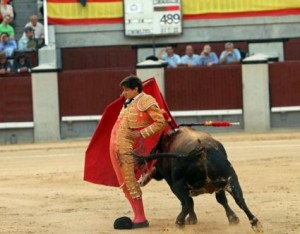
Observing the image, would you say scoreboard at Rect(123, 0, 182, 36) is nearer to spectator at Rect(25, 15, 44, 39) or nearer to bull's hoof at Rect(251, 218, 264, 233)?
spectator at Rect(25, 15, 44, 39)

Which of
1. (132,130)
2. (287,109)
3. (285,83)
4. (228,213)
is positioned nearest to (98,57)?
(285,83)

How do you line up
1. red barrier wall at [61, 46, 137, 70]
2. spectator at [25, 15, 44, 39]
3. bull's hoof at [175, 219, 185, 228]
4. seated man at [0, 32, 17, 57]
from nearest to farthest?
1. bull's hoof at [175, 219, 185, 228]
2. seated man at [0, 32, 17, 57]
3. spectator at [25, 15, 44, 39]
4. red barrier wall at [61, 46, 137, 70]

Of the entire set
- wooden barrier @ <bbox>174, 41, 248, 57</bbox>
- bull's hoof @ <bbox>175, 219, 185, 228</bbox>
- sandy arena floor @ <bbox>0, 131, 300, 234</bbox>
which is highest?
wooden barrier @ <bbox>174, 41, 248, 57</bbox>

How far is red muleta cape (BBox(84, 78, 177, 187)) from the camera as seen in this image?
9.68 metres

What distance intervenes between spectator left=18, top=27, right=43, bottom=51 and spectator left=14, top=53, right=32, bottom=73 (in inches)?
23.6

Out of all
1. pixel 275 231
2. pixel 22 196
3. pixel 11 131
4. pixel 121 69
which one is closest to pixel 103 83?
pixel 121 69

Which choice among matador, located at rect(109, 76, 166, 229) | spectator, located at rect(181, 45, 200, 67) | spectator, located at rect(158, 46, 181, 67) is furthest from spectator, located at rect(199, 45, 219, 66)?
matador, located at rect(109, 76, 166, 229)

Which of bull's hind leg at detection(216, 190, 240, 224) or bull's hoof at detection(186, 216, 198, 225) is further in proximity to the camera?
bull's hoof at detection(186, 216, 198, 225)

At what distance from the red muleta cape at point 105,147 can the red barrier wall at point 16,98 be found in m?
10.1

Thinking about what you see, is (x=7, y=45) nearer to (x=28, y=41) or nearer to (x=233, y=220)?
(x=28, y=41)

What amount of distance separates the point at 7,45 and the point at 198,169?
12630 millimetres

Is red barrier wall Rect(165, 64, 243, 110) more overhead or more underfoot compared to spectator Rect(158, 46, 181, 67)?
more underfoot

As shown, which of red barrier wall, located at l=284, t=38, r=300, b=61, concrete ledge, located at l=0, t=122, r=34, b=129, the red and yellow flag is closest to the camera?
concrete ledge, located at l=0, t=122, r=34, b=129

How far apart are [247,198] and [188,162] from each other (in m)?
2.78
